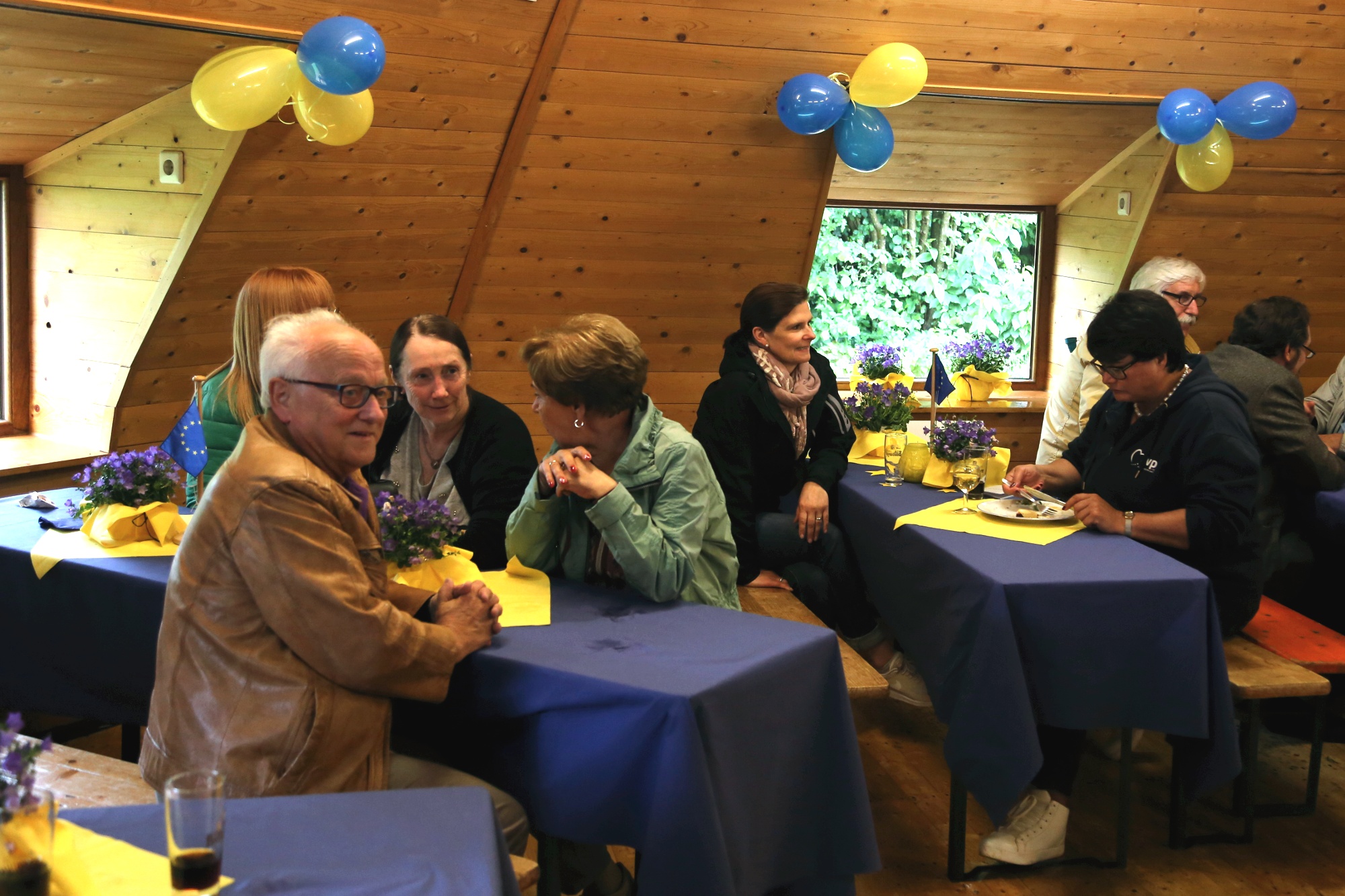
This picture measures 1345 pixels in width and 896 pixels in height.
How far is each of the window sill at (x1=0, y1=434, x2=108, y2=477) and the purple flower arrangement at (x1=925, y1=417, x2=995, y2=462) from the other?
283cm

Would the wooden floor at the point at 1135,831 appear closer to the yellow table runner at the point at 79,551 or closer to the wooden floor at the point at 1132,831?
the wooden floor at the point at 1132,831

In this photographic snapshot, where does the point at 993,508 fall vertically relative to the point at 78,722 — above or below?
above

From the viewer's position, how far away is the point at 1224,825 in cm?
298

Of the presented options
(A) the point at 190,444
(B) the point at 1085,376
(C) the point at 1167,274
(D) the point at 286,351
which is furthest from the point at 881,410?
(D) the point at 286,351

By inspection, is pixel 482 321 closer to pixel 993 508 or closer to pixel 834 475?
pixel 834 475

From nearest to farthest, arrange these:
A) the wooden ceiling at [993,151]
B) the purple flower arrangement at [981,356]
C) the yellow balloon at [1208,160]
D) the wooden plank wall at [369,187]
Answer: the wooden plank wall at [369,187]
the yellow balloon at [1208,160]
the wooden ceiling at [993,151]
the purple flower arrangement at [981,356]

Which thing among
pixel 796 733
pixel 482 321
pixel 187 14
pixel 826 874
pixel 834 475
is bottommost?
pixel 826 874

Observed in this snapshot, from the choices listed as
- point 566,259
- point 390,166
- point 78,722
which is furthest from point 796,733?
point 566,259

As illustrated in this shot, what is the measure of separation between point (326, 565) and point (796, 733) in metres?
0.81

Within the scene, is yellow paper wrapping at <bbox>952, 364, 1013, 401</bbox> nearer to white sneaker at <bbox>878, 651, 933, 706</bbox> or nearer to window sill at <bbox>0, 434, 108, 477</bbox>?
white sneaker at <bbox>878, 651, 933, 706</bbox>

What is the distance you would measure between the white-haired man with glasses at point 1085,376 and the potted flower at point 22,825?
12.8 ft

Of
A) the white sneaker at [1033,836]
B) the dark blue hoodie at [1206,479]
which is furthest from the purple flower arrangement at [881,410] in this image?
the white sneaker at [1033,836]

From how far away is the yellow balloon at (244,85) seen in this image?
3.38 metres

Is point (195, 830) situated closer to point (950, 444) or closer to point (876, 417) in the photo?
point (950, 444)
